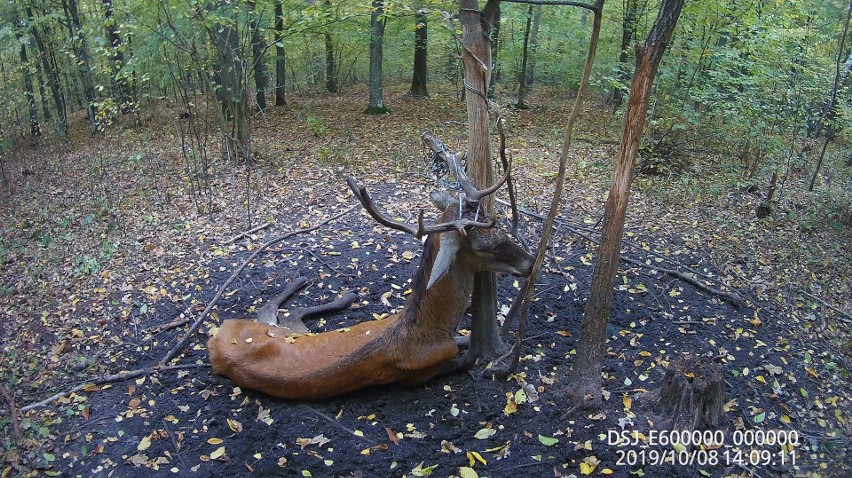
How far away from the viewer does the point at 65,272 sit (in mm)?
6414

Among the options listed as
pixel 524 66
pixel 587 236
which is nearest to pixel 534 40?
pixel 524 66

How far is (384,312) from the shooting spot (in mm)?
5488

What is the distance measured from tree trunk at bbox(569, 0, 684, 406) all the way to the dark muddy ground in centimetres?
20

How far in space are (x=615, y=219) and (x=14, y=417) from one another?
4788 mm

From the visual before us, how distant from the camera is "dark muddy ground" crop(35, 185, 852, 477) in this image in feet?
12.1

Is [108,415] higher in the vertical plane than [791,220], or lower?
lower

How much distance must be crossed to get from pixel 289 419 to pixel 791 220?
24.0 feet

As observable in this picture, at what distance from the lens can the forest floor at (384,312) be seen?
3812 millimetres

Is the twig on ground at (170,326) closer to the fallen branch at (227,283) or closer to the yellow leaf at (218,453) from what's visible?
the fallen branch at (227,283)

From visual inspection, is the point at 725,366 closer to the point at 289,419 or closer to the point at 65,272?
the point at 289,419

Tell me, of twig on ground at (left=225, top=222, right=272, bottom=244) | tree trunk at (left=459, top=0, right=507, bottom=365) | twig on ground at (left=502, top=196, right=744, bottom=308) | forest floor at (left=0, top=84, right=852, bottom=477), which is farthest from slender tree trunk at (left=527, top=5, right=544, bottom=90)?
Result: tree trunk at (left=459, top=0, right=507, bottom=365)

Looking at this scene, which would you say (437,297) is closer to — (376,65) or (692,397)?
(692,397)

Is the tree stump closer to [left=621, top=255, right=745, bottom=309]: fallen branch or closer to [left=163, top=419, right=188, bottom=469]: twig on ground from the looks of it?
[left=621, top=255, right=745, bottom=309]: fallen branch

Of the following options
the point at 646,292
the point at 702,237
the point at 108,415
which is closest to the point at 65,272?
the point at 108,415
